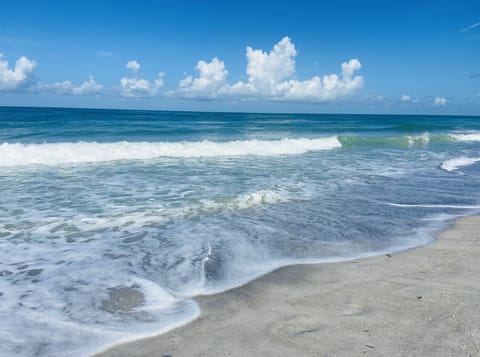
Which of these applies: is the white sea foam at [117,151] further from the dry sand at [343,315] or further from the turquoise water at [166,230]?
the dry sand at [343,315]

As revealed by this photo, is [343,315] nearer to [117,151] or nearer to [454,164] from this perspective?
[454,164]

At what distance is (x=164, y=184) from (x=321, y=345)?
29.7 ft

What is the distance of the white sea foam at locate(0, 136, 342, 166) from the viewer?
17.2 m

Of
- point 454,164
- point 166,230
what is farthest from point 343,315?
point 454,164

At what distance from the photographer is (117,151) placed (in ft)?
64.8

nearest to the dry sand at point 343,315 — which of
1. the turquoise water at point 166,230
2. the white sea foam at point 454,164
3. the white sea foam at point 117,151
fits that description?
the turquoise water at point 166,230

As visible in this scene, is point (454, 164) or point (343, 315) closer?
point (343, 315)

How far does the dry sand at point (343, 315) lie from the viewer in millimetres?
3584

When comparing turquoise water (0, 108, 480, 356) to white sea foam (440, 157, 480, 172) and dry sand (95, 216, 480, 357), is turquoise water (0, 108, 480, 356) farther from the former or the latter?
white sea foam (440, 157, 480, 172)

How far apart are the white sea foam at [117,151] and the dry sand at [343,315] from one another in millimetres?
14829

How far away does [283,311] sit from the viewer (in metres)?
4.30

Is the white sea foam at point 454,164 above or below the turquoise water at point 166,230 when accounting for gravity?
above

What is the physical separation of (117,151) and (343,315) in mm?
17470

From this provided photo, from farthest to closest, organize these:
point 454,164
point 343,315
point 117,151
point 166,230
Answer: point 117,151, point 454,164, point 166,230, point 343,315
